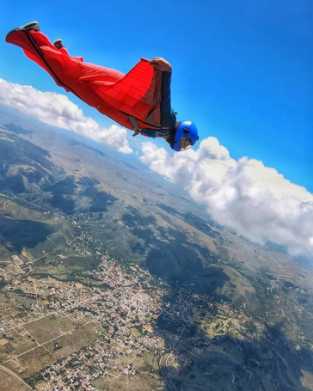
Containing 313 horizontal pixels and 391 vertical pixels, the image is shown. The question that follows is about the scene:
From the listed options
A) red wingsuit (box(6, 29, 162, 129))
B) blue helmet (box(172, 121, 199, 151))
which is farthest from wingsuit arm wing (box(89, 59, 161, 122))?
blue helmet (box(172, 121, 199, 151))

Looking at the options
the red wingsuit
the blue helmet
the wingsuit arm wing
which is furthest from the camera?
the blue helmet

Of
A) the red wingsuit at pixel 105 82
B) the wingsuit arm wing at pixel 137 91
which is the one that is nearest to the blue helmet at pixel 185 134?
the red wingsuit at pixel 105 82

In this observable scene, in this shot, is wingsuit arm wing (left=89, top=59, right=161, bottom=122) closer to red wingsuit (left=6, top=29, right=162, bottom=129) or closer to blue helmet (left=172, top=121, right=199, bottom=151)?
red wingsuit (left=6, top=29, right=162, bottom=129)

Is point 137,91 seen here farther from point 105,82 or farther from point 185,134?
point 185,134

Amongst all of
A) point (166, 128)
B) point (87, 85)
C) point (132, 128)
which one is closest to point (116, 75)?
point (87, 85)

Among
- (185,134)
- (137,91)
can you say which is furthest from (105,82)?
(185,134)

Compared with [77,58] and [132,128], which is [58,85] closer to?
[77,58]
